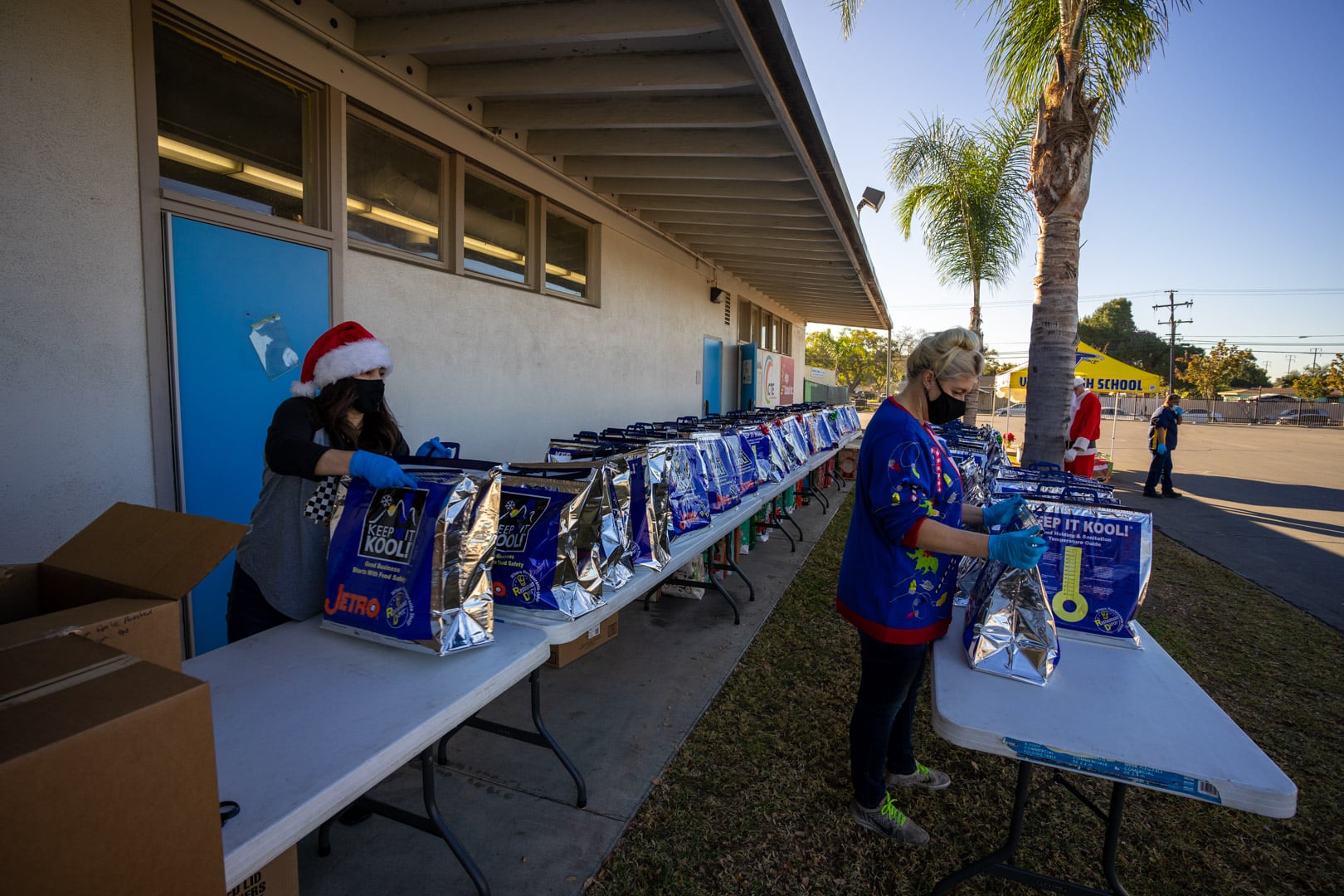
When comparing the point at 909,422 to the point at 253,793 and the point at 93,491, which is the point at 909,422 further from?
the point at 93,491

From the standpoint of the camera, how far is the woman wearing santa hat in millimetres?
1948

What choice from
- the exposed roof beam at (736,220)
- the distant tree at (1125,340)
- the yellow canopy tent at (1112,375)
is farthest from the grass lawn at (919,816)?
the distant tree at (1125,340)

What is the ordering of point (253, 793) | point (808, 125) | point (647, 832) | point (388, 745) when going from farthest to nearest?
point (808, 125)
point (647, 832)
point (388, 745)
point (253, 793)

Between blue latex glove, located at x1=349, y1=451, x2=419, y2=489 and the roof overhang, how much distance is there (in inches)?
104

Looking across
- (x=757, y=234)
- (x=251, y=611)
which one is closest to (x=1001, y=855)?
(x=251, y=611)

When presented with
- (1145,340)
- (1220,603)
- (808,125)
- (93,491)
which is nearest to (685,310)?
(808,125)

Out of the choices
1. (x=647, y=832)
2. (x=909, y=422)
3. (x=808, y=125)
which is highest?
(x=808, y=125)

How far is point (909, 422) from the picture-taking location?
2.13 m

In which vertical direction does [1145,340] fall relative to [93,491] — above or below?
above

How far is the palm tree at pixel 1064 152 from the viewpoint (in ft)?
16.9

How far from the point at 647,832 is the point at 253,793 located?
1.67m

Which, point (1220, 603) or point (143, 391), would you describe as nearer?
point (143, 391)

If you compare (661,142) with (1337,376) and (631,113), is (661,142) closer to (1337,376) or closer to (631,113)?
(631,113)

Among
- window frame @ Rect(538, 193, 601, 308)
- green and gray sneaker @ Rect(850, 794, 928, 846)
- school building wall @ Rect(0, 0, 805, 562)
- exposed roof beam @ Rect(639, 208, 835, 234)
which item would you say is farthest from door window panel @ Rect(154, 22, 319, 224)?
green and gray sneaker @ Rect(850, 794, 928, 846)
